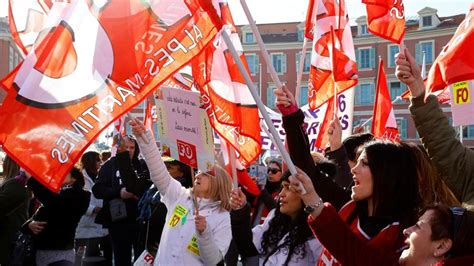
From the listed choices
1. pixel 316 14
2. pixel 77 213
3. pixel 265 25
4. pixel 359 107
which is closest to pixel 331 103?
pixel 316 14

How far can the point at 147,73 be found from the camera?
370 cm

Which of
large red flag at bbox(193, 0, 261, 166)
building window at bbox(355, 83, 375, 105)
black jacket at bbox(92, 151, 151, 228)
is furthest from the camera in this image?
building window at bbox(355, 83, 375, 105)

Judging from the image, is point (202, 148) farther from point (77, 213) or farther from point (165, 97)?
point (77, 213)

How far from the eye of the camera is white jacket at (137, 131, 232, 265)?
4.58 m

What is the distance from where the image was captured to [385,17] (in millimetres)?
5527

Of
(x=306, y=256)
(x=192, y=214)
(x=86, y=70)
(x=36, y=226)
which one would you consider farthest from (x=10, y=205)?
(x=306, y=256)

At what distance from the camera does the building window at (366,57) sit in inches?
2024

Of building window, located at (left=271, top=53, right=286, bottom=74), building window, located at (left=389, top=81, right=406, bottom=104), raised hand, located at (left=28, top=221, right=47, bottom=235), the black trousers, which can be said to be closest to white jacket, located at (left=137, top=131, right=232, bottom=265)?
raised hand, located at (left=28, top=221, right=47, bottom=235)

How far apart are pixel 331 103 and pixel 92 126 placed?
4.13 m

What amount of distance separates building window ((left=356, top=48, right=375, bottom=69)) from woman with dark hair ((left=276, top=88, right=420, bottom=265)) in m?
49.1

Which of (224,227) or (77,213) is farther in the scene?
(77,213)

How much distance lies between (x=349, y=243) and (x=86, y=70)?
1677 millimetres

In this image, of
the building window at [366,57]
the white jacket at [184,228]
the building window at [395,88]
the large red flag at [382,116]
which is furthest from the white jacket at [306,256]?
the building window at [366,57]

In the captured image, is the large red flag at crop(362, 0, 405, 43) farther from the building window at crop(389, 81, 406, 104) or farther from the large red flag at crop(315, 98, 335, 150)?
the building window at crop(389, 81, 406, 104)
